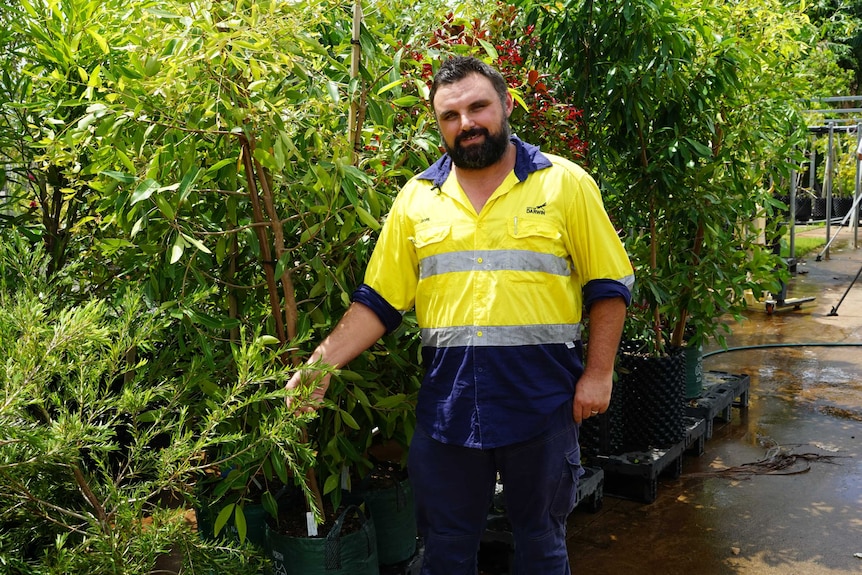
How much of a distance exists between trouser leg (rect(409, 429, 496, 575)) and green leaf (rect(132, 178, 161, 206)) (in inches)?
41.4

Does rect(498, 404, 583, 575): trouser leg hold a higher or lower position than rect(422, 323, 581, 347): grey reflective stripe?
lower

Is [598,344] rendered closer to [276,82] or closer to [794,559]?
[276,82]

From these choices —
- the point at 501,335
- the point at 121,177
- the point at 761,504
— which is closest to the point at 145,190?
the point at 121,177

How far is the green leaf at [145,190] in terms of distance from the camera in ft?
7.28

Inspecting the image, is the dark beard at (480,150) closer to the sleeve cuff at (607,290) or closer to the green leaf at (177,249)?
the sleeve cuff at (607,290)

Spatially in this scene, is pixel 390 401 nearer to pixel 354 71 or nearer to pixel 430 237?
pixel 430 237

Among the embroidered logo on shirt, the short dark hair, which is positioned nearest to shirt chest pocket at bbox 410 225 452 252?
the embroidered logo on shirt

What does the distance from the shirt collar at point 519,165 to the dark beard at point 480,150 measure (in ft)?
0.26

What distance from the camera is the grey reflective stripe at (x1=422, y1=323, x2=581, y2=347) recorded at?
2.53 metres

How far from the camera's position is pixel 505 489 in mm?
2652

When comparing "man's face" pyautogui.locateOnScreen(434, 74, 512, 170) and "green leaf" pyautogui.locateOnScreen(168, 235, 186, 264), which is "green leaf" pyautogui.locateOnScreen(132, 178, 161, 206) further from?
"man's face" pyautogui.locateOnScreen(434, 74, 512, 170)

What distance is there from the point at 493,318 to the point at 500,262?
164mm

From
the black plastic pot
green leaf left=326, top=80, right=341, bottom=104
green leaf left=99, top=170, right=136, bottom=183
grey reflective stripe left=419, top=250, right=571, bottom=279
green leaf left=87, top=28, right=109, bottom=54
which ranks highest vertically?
green leaf left=87, top=28, right=109, bottom=54

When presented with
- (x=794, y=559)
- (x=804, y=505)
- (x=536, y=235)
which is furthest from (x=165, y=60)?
(x=804, y=505)
